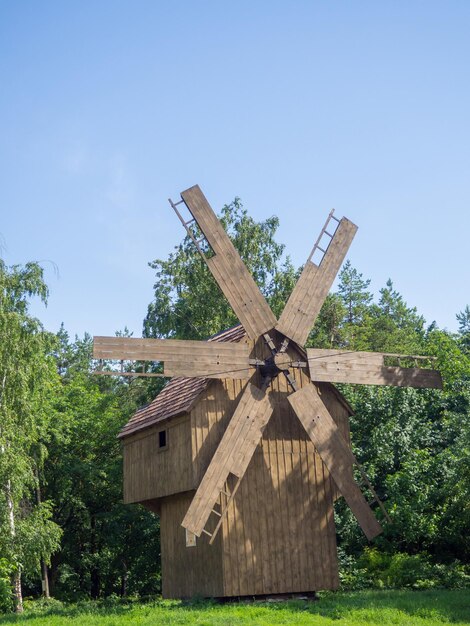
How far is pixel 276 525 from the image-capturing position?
63.3ft

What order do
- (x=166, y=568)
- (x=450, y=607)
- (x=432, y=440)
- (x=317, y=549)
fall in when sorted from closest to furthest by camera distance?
1. (x=450, y=607)
2. (x=317, y=549)
3. (x=166, y=568)
4. (x=432, y=440)

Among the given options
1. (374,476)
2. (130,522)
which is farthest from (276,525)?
(130,522)

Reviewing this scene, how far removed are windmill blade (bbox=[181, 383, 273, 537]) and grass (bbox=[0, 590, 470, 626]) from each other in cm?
184

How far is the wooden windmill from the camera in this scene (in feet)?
Result: 60.6

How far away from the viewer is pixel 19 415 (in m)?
24.5

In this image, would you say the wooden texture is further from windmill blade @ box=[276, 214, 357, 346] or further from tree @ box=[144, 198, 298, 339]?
tree @ box=[144, 198, 298, 339]

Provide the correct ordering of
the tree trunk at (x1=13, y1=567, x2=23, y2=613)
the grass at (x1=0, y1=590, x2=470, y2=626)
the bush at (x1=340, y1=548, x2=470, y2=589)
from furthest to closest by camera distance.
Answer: the tree trunk at (x1=13, y1=567, x2=23, y2=613) → the bush at (x1=340, y1=548, x2=470, y2=589) → the grass at (x1=0, y1=590, x2=470, y2=626)

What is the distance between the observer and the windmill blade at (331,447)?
19.5 m

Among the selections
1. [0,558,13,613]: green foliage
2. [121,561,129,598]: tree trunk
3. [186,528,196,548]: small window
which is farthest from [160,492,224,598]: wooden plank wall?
[121,561,129,598]: tree trunk

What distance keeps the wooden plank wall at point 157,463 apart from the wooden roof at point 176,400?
0.21 meters

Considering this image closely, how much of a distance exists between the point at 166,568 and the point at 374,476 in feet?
23.7

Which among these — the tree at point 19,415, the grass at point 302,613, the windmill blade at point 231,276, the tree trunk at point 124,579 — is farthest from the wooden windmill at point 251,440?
the tree trunk at point 124,579

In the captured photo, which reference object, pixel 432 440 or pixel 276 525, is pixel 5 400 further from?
pixel 432 440

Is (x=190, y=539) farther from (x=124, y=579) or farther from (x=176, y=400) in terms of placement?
(x=124, y=579)
